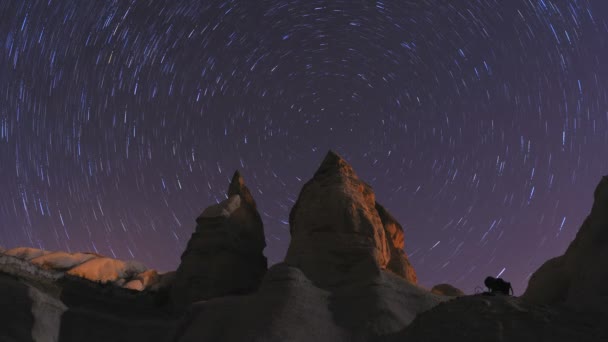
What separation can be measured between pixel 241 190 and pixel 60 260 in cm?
2607

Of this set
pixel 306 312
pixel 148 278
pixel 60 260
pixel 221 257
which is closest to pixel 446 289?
pixel 221 257

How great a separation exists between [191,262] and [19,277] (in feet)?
41.6

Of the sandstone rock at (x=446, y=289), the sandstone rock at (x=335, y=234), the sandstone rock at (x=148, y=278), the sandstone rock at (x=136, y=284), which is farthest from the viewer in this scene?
the sandstone rock at (x=148, y=278)

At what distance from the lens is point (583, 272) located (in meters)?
25.0

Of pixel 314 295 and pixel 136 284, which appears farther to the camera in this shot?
pixel 136 284

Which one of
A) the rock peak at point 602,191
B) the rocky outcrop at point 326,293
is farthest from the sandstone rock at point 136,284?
the rock peak at point 602,191

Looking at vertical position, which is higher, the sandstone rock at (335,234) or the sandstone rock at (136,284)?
the sandstone rock at (335,234)

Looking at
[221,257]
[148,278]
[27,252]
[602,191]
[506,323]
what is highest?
[27,252]

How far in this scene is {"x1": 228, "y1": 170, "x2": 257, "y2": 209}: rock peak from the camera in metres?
50.5

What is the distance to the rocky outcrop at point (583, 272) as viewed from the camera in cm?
2294

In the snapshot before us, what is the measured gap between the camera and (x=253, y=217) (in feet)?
160

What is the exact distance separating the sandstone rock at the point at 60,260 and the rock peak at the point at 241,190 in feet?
76.1

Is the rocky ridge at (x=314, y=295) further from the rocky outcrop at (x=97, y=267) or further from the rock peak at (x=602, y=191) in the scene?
the rocky outcrop at (x=97, y=267)

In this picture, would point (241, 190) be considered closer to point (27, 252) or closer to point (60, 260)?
point (60, 260)
